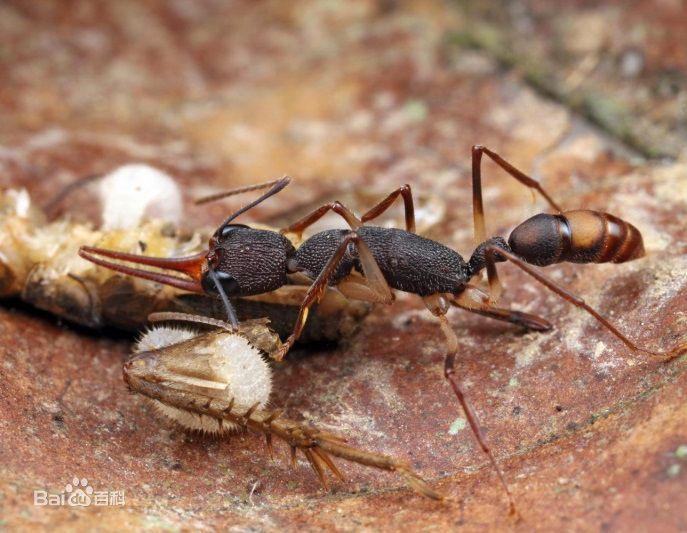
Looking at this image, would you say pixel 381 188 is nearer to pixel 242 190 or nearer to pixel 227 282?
pixel 242 190

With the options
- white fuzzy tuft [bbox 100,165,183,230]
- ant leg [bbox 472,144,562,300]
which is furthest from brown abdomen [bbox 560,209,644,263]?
white fuzzy tuft [bbox 100,165,183,230]

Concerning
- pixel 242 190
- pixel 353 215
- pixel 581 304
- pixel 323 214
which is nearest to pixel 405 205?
pixel 353 215

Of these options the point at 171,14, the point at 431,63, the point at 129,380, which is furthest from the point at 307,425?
the point at 171,14

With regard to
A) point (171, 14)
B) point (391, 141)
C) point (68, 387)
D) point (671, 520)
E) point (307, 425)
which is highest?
point (171, 14)

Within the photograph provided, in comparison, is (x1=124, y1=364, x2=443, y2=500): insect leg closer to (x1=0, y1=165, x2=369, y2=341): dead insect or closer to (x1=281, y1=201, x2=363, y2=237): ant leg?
(x1=0, y1=165, x2=369, y2=341): dead insect

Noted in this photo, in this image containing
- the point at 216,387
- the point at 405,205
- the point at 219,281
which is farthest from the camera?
the point at 405,205

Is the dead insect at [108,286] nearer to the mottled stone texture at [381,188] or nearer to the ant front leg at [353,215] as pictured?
the mottled stone texture at [381,188]

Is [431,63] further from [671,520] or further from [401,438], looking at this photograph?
[671,520]
